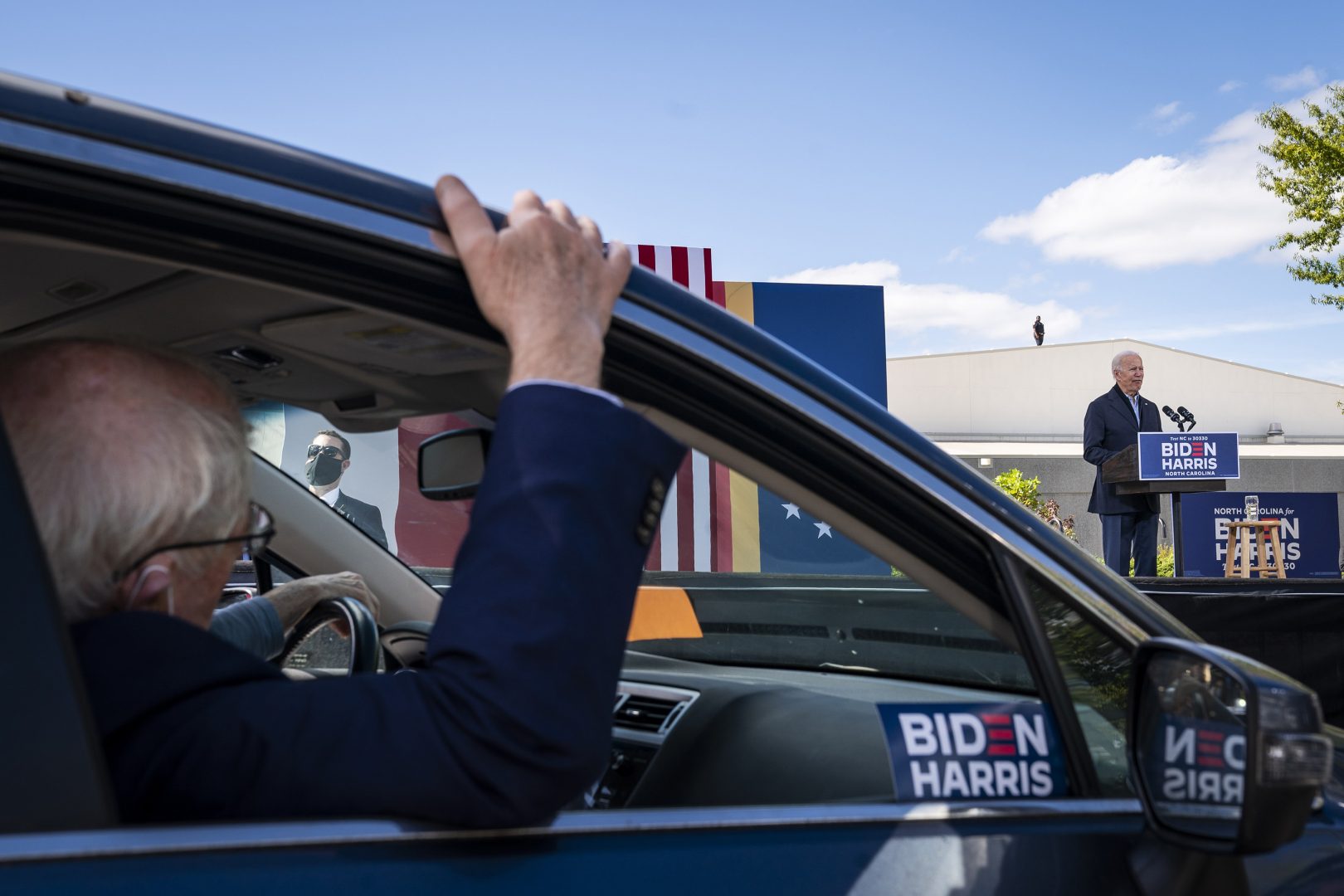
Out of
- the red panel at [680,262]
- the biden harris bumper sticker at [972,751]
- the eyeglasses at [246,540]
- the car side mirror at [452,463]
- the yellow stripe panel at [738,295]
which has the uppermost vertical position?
the red panel at [680,262]

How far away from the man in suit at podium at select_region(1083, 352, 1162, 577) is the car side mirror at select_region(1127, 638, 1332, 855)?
9.87 meters

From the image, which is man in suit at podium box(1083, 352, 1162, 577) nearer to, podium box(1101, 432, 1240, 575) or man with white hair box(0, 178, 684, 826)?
podium box(1101, 432, 1240, 575)

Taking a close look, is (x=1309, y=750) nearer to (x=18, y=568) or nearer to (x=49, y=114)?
(x=18, y=568)

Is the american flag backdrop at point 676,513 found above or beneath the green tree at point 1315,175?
beneath

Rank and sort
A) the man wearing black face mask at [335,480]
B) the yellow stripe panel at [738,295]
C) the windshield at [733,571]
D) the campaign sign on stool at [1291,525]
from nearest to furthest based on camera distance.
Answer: the windshield at [733,571] < the man wearing black face mask at [335,480] < the yellow stripe panel at [738,295] < the campaign sign on stool at [1291,525]

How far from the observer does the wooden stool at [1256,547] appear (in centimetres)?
1366

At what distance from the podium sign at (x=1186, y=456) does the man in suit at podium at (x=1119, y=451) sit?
0.61 ft

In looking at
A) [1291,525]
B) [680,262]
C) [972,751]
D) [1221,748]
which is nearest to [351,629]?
[972,751]

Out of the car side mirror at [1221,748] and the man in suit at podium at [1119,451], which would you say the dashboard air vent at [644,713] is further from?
the man in suit at podium at [1119,451]

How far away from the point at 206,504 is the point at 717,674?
1.22m

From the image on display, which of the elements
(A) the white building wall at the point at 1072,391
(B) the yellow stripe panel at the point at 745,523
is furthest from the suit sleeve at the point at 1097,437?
(A) the white building wall at the point at 1072,391

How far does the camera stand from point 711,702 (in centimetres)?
181

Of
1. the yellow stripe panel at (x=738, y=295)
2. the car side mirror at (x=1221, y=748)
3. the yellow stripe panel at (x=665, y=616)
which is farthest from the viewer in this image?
the yellow stripe panel at (x=738, y=295)

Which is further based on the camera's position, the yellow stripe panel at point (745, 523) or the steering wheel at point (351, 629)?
the steering wheel at point (351, 629)
